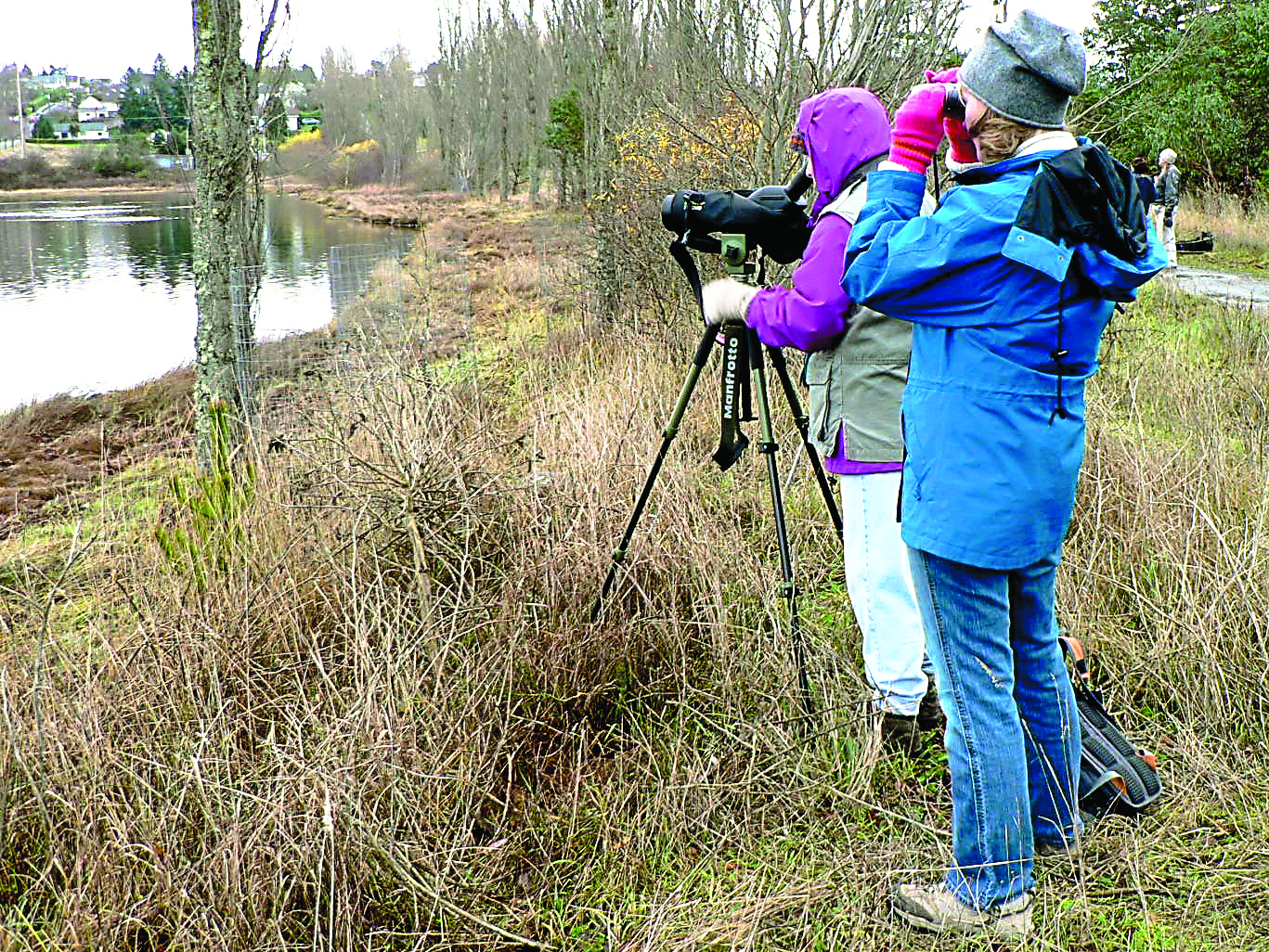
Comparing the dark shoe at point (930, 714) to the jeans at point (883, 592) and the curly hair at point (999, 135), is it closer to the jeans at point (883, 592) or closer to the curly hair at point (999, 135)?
the jeans at point (883, 592)

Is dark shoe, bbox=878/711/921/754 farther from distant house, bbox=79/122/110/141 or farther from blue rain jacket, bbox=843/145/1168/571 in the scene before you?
distant house, bbox=79/122/110/141

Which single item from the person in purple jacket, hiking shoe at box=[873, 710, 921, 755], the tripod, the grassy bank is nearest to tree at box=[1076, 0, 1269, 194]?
the grassy bank

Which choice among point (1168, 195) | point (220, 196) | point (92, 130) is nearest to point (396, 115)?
point (1168, 195)

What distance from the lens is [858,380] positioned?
2.64m

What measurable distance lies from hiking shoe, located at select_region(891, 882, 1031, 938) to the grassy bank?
0.12 ft

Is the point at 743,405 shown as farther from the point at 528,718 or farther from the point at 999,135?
the point at 999,135


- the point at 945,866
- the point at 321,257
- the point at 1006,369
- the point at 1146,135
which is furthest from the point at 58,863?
the point at 321,257

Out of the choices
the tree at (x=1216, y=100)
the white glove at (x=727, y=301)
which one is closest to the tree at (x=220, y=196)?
the white glove at (x=727, y=301)

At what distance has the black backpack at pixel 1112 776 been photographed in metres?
2.40

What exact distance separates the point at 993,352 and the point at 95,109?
121386mm

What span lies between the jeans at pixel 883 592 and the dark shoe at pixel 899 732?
0.02 metres

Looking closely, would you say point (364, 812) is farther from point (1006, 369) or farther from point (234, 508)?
point (234, 508)

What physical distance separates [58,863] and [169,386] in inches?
368

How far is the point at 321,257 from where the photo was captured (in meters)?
23.2
